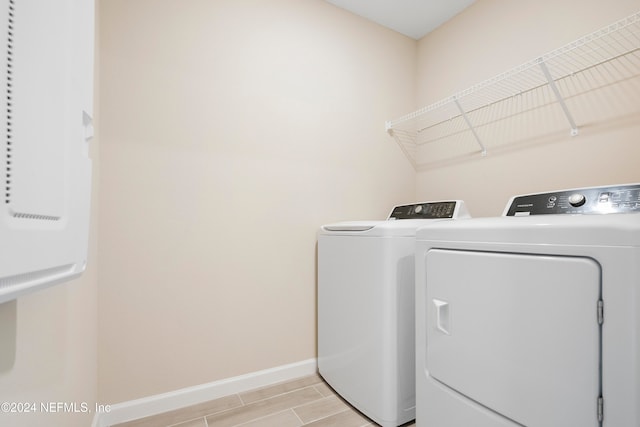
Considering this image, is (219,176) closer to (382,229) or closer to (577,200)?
(382,229)

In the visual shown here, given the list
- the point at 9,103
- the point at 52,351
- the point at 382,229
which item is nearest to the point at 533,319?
the point at 382,229

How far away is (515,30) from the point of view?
177 centimetres

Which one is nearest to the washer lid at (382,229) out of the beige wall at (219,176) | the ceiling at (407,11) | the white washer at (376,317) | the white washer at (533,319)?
the white washer at (376,317)

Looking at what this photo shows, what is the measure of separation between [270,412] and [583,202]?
5.79ft

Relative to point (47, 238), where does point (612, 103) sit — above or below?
above

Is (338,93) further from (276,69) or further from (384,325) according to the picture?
(384,325)

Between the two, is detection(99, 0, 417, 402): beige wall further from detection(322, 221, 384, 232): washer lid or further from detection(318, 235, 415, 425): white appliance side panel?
detection(318, 235, 415, 425): white appliance side panel

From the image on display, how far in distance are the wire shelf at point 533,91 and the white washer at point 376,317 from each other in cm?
70

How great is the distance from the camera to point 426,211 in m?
1.86

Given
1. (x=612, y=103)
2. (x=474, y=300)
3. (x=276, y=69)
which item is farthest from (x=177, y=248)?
(x=612, y=103)

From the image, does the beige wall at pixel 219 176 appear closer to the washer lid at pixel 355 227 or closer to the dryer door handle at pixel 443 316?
the washer lid at pixel 355 227

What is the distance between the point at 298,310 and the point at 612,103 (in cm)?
202

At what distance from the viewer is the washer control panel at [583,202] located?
1.10m

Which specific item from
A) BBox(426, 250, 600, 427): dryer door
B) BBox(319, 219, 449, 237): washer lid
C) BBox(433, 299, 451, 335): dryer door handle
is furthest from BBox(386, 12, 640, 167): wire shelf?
BBox(433, 299, 451, 335): dryer door handle
